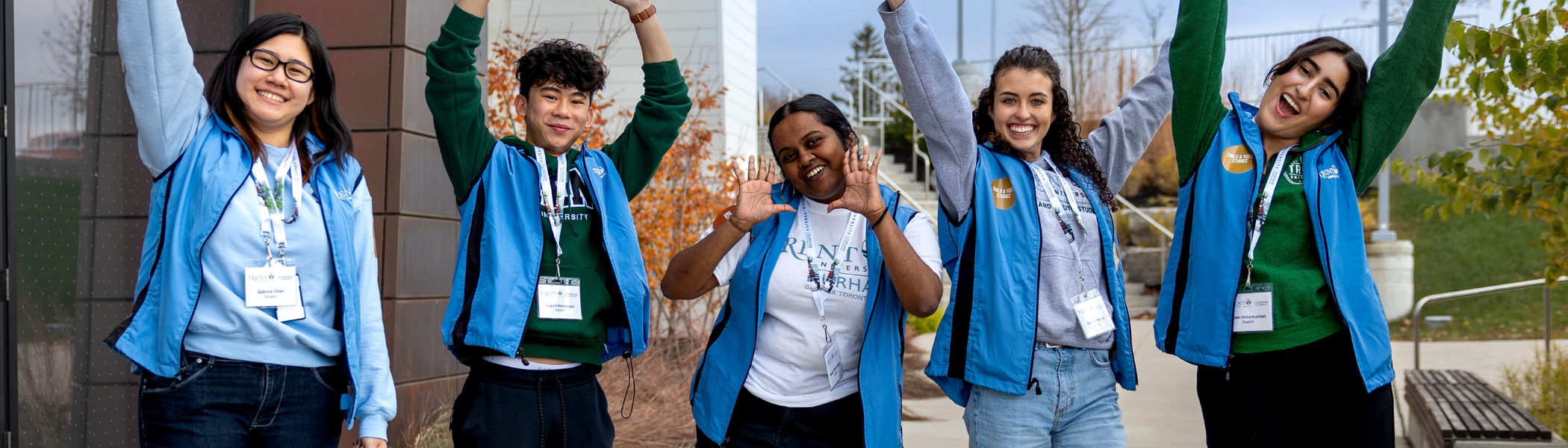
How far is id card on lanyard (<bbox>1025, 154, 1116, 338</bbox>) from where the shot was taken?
8.73 ft

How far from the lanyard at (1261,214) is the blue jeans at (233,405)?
2.06 meters

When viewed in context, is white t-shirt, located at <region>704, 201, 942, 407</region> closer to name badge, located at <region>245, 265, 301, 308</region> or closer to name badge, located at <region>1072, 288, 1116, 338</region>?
name badge, located at <region>1072, 288, 1116, 338</region>

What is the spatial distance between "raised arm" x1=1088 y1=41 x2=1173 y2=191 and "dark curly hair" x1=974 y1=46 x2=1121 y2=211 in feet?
0.25

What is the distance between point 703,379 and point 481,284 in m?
0.59

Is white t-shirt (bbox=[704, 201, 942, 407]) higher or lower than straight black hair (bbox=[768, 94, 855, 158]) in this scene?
lower

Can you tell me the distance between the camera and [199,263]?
222cm

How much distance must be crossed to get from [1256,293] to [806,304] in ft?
3.40

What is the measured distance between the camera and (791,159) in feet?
9.29

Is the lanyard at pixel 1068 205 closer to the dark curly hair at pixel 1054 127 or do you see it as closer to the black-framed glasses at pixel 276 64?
the dark curly hair at pixel 1054 127

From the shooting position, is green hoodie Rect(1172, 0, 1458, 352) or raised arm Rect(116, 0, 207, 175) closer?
raised arm Rect(116, 0, 207, 175)

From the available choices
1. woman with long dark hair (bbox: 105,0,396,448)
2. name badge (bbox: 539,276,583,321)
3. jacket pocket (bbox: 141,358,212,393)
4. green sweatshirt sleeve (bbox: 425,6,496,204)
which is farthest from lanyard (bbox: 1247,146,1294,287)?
jacket pocket (bbox: 141,358,212,393)

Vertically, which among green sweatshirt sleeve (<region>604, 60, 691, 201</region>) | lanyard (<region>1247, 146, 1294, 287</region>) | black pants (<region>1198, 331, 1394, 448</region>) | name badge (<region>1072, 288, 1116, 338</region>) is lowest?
black pants (<region>1198, 331, 1394, 448</region>)

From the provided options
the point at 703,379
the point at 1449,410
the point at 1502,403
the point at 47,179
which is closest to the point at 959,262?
the point at 703,379

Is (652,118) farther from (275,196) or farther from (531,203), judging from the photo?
(275,196)
